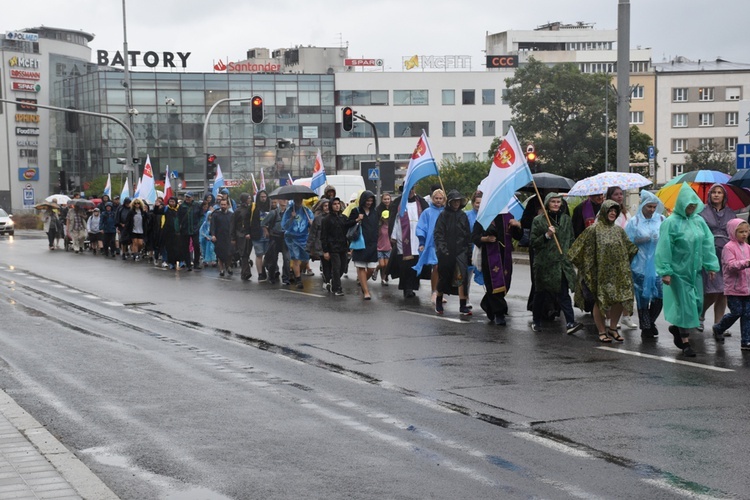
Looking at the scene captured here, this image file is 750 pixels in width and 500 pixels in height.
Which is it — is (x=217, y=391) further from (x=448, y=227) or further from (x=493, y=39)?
(x=493, y=39)

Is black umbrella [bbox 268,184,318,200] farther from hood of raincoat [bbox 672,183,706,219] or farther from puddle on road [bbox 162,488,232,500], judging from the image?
puddle on road [bbox 162,488,232,500]

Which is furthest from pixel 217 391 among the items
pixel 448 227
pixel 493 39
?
pixel 493 39

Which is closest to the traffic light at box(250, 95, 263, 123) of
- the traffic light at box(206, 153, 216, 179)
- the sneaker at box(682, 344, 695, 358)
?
the traffic light at box(206, 153, 216, 179)

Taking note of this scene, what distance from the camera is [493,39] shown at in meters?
147

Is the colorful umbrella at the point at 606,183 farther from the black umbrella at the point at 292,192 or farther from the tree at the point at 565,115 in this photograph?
the tree at the point at 565,115

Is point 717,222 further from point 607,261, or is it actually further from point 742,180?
point 607,261

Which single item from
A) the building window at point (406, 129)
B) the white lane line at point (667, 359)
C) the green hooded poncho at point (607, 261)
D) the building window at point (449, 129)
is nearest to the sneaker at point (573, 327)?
the green hooded poncho at point (607, 261)

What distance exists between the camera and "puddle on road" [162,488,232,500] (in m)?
6.49

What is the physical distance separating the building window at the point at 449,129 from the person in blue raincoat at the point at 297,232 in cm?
8425

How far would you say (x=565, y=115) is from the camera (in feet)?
256

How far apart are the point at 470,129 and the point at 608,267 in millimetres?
93674

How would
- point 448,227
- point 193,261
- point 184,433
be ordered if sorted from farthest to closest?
point 193,261 → point 448,227 → point 184,433

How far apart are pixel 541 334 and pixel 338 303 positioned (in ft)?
16.6

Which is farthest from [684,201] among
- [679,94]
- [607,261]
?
[679,94]
